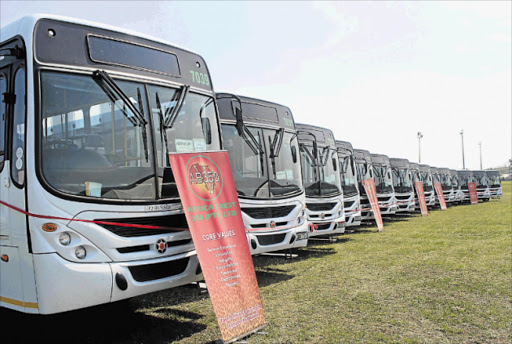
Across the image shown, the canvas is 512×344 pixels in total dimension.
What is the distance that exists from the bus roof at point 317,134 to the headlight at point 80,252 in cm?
854

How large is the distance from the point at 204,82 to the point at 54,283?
3.29 m

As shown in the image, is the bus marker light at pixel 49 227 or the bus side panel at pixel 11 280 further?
the bus side panel at pixel 11 280

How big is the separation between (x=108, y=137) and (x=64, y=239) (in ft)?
4.02

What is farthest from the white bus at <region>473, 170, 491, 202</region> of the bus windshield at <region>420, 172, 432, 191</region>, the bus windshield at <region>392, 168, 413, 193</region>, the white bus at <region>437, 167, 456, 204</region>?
the bus windshield at <region>392, 168, 413, 193</region>

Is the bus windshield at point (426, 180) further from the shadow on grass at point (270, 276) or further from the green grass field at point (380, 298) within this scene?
Answer: the shadow on grass at point (270, 276)

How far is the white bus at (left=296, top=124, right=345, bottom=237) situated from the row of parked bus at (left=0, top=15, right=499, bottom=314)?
19.9ft

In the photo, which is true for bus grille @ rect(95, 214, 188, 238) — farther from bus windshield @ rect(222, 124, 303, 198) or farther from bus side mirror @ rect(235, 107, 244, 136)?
bus side mirror @ rect(235, 107, 244, 136)

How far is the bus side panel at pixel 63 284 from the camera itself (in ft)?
14.8

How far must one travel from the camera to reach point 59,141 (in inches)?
191

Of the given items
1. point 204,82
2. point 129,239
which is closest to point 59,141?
point 129,239

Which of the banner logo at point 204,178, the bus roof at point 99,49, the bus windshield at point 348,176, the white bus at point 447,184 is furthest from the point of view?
the white bus at point 447,184

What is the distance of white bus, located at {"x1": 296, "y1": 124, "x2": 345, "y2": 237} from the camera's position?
12195 millimetres

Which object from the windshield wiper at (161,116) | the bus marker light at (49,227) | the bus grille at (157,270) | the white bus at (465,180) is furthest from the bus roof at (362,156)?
the white bus at (465,180)

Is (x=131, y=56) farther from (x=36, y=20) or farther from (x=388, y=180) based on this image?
(x=388, y=180)
